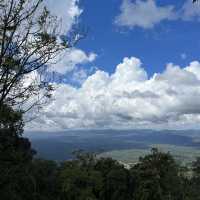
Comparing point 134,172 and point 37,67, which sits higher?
point 37,67

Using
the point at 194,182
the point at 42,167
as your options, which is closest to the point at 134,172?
the point at 42,167

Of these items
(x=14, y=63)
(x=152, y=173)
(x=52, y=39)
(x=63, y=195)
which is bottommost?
(x=63, y=195)

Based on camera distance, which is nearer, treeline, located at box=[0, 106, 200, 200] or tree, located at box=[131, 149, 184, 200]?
treeline, located at box=[0, 106, 200, 200]

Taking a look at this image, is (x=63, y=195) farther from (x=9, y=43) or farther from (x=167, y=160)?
(x=9, y=43)

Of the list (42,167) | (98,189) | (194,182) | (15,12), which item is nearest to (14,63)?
(15,12)

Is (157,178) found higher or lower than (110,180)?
higher

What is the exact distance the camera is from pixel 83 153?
197ft

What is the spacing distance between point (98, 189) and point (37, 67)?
1849 inches

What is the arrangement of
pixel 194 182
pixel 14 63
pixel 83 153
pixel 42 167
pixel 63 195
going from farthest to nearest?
1. pixel 194 182
2. pixel 42 167
3. pixel 83 153
4. pixel 63 195
5. pixel 14 63

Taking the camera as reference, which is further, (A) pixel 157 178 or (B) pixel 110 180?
(B) pixel 110 180

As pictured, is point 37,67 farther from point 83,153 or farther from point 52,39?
point 83,153

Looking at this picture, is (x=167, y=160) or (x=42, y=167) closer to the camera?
(x=167, y=160)

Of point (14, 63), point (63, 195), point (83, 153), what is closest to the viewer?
point (14, 63)

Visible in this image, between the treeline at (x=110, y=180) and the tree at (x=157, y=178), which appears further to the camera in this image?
the tree at (x=157, y=178)
